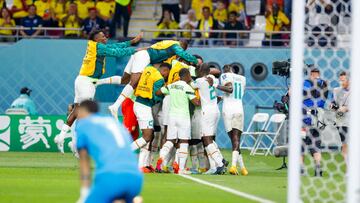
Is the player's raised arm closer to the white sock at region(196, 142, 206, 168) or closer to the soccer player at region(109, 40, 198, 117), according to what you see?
the soccer player at region(109, 40, 198, 117)

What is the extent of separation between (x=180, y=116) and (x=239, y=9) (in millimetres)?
14349

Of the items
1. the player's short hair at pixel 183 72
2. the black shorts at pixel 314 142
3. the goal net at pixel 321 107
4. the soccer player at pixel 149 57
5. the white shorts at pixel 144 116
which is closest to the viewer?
the goal net at pixel 321 107

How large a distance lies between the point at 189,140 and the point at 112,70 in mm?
11013

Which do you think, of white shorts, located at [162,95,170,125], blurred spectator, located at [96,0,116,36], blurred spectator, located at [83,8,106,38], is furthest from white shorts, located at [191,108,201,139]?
blurred spectator, located at [96,0,116,36]

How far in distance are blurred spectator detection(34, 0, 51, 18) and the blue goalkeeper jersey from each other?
25.1 metres

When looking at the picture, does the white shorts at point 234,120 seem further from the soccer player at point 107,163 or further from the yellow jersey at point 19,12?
the yellow jersey at point 19,12

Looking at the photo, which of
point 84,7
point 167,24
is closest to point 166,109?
point 167,24

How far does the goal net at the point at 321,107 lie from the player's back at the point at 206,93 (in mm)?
1959

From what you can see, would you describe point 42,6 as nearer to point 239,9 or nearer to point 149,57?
point 239,9

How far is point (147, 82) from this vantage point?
22.2m

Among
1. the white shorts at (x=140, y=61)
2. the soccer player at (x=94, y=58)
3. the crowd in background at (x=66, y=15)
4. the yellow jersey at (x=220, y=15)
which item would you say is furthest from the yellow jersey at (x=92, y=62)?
A: the yellow jersey at (x=220, y=15)

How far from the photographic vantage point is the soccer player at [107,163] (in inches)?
420

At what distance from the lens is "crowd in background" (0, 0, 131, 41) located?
34531 mm

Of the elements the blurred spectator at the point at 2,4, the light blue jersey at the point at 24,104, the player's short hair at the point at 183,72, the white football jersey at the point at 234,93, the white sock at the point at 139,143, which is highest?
the blurred spectator at the point at 2,4
